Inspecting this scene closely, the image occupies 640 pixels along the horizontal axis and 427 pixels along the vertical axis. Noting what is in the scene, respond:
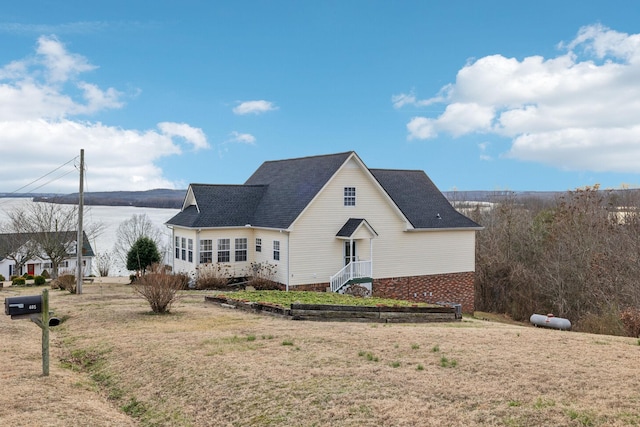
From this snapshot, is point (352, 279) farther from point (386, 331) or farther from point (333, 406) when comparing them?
point (333, 406)

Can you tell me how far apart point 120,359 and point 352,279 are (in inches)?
689

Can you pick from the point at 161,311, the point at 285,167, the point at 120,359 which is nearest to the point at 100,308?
the point at 161,311

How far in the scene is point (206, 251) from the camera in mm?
29344

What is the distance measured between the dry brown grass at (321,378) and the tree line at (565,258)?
861 inches

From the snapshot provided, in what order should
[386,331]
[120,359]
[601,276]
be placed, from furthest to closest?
[601,276], [386,331], [120,359]

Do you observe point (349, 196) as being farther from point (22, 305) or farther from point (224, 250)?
point (22, 305)

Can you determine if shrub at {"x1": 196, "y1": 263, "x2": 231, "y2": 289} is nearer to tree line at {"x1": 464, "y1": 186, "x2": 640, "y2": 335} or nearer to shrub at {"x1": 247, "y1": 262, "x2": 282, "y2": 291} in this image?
shrub at {"x1": 247, "y1": 262, "x2": 282, "y2": 291}

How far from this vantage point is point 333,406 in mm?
8352

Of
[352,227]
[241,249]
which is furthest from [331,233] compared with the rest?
[241,249]

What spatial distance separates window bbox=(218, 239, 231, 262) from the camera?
97.3 ft

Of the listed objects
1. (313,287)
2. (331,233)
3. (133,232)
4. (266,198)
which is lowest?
(313,287)

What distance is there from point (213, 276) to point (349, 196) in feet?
28.0

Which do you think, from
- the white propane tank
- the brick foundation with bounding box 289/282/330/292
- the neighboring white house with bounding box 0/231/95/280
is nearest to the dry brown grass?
the white propane tank

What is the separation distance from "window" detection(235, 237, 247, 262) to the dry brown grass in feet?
48.1
